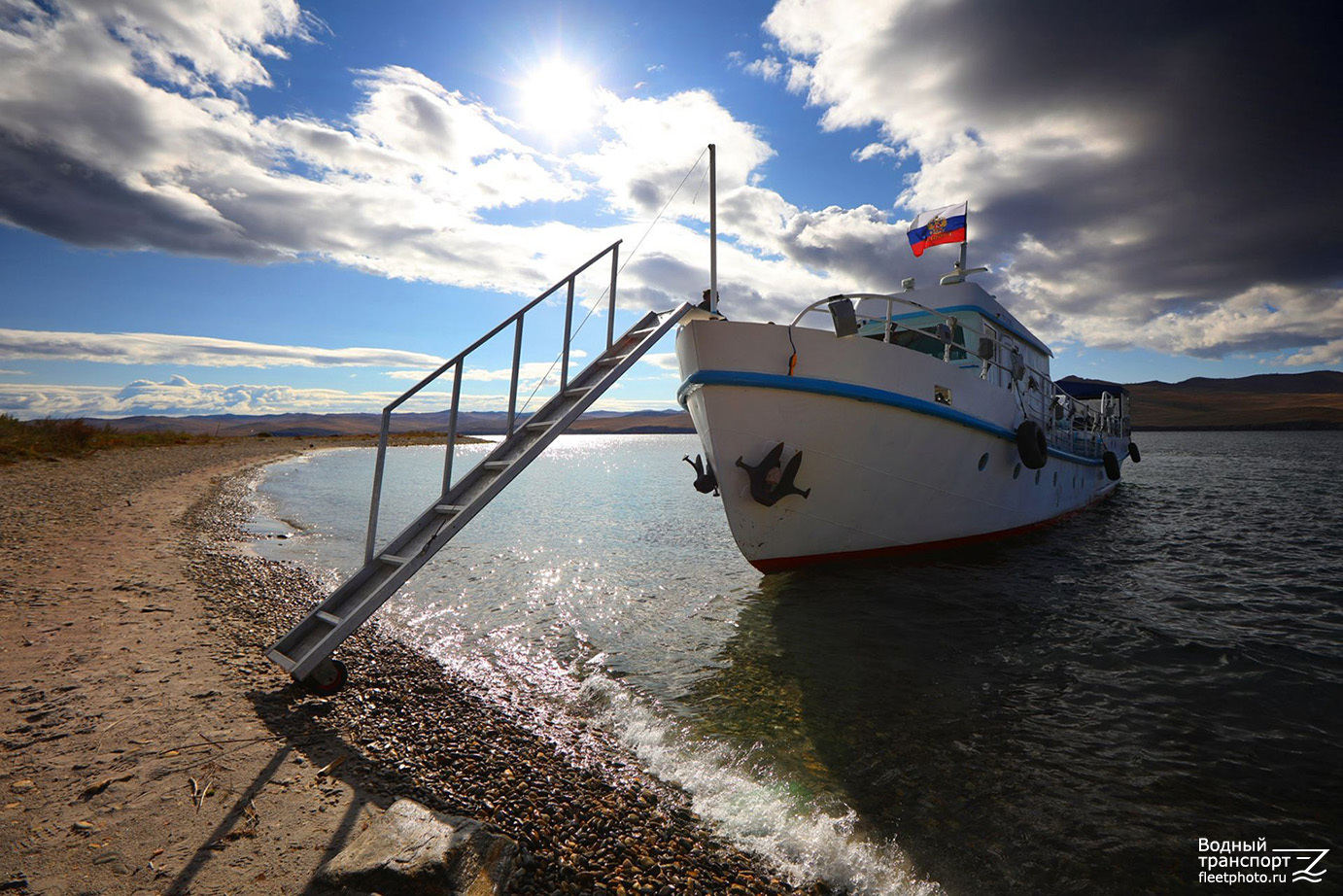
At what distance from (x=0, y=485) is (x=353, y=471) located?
826 inches

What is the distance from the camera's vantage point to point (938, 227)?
13.8m

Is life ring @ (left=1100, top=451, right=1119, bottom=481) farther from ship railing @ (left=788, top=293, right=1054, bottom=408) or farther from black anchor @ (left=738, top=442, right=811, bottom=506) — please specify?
black anchor @ (left=738, top=442, right=811, bottom=506)

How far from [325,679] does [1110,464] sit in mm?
25354

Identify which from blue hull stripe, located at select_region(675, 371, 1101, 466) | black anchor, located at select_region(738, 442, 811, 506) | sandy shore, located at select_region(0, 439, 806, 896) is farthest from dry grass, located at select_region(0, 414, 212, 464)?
black anchor, located at select_region(738, 442, 811, 506)

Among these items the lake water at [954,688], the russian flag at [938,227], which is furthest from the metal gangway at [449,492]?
the russian flag at [938,227]

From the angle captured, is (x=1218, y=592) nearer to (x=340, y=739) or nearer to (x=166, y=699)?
(x=340, y=739)

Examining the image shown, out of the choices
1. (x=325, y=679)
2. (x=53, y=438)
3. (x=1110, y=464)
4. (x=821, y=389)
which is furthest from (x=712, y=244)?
(x=53, y=438)

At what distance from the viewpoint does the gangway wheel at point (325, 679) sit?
4.73 meters

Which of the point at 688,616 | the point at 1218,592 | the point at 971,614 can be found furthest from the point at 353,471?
the point at 1218,592

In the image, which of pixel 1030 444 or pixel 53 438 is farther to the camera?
pixel 53 438

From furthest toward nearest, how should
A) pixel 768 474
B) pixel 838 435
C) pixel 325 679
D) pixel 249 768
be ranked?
1. pixel 838 435
2. pixel 768 474
3. pixel 325 679
4. pixel 249 768

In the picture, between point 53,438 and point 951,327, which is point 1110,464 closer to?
point 951,327

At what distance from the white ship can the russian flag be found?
9.57 feet

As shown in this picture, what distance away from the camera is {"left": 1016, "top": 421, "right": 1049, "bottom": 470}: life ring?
11633 mm
